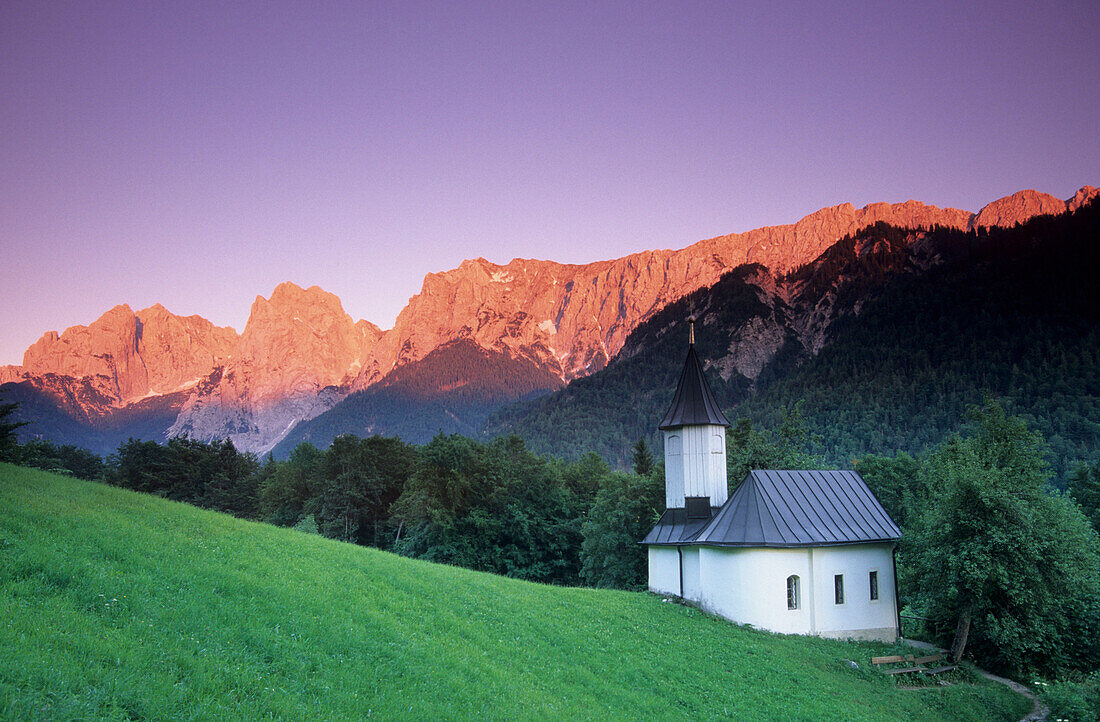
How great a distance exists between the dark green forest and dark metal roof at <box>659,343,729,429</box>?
3053 inches

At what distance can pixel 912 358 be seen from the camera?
142250mm

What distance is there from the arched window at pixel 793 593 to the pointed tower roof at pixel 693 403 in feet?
26.6

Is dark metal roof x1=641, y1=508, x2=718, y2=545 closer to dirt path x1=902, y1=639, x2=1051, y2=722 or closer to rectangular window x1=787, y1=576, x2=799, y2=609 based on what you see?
rectangular window x1=787, y1=576, x2=799, y2=609

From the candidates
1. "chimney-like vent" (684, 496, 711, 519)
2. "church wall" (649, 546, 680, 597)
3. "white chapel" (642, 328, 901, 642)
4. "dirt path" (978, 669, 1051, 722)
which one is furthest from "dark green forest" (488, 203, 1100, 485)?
"church wall" (649, 546, 680, 597)

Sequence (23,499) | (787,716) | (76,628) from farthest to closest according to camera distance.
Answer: (787,716), (23,499), (76,628)

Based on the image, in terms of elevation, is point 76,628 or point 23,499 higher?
point 23,499

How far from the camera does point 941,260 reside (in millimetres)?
177125

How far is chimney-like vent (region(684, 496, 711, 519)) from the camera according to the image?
33469mm

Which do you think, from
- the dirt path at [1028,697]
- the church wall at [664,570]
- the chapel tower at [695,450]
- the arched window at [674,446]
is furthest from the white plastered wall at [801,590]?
the arched window at [674,446]

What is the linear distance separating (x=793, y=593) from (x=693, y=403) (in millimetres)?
9875

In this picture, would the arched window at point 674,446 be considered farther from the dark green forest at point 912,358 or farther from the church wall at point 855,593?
the dark green forest at point 912,358

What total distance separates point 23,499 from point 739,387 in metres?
175

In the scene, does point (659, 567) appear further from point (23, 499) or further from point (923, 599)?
point (23, 499)

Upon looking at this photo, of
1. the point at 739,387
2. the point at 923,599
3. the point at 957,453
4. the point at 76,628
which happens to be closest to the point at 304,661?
the point at 76,628
